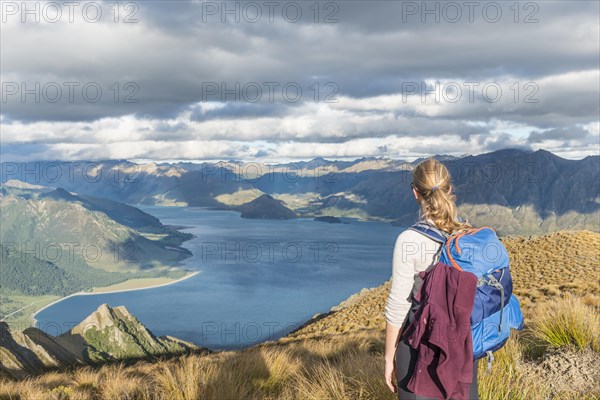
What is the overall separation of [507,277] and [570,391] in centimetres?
340

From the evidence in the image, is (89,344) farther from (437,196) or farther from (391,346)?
(437,196)

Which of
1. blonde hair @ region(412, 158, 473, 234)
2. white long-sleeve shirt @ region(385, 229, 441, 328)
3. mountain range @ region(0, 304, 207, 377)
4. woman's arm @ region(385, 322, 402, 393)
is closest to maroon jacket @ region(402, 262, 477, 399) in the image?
white long-sleeve shirt @ region(385, 229, 441, 328)

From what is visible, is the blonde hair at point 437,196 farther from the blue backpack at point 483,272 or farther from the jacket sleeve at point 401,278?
the jacket sleeve at point 401,278

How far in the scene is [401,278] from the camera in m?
3.59


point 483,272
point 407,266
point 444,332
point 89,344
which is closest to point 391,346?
point 444,332

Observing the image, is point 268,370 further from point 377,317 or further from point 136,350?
point 136,350

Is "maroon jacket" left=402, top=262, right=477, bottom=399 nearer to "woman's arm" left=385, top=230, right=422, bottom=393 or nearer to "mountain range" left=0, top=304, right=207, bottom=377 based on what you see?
"woman's arm" left=385, top=230, right=422, bottom=393

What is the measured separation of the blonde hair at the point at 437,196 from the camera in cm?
363

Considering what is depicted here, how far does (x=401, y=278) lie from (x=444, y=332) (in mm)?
492

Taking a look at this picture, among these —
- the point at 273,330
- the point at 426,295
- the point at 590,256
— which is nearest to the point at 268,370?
the point at 426,295

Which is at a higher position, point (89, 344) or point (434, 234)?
point (434, 234)

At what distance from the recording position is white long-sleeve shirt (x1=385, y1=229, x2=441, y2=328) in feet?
11.6

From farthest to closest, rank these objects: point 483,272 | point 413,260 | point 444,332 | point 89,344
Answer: point 89,344 → point 413,260 → point 483,272 → point 444,332

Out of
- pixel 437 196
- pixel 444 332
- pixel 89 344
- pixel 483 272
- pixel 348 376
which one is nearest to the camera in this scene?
pixel 444 332
